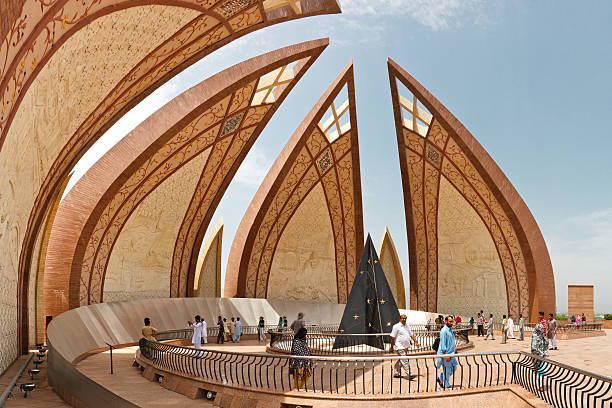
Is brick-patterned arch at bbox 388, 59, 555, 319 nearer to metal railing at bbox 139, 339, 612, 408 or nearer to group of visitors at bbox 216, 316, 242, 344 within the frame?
group of visitors at bbox 216, 316, 242, 344

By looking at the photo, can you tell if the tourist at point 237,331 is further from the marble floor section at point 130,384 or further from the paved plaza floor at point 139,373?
the marble floor section at point 130,384

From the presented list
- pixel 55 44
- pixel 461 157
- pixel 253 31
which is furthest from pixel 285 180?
pixel 55 44

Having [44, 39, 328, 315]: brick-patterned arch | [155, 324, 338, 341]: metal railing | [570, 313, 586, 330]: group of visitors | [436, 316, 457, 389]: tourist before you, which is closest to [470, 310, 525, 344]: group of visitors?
[570, 313, 586, 330]: group of visitors

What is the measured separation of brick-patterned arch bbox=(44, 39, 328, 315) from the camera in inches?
361

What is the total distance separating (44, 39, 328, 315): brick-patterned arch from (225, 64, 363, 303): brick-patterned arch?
2.37 meters

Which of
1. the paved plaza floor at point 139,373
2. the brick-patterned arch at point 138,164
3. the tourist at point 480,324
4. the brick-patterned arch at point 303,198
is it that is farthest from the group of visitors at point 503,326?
the brick-patterned arch at point 138,164

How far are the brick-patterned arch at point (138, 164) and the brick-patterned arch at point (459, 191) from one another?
3.35m

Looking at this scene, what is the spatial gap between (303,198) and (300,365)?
984 centimetres

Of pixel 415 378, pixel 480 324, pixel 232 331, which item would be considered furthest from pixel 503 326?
pixel 232 331

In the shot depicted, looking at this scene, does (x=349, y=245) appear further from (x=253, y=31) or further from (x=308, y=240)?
(x=253, y=31)

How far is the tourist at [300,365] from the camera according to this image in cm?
505

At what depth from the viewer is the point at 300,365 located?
5.28 meters

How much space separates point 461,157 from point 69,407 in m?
10.6

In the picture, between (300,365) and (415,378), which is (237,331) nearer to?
(415,378)
